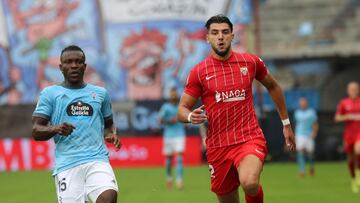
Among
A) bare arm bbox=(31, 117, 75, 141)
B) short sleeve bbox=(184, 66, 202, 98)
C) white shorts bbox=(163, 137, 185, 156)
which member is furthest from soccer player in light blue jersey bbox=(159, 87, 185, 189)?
bare arm bbox=(31, 117, 75, 141)

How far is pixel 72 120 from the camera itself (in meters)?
7.89

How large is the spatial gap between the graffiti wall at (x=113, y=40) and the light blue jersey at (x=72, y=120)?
20.7 metres

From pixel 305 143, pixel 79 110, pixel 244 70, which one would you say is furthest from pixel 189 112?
pixel 305 143

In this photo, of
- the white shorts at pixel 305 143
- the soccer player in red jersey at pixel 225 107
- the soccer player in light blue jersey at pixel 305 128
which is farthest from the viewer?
the soccer player in light blue jersey at pixel 305 128

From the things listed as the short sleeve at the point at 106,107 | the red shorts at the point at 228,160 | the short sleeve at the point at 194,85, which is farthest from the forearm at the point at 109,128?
the red shorts at the point at 228,160

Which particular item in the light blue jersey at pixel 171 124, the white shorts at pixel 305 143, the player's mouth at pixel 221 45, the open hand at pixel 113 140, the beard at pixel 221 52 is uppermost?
the player's mouth at pixel 221 45

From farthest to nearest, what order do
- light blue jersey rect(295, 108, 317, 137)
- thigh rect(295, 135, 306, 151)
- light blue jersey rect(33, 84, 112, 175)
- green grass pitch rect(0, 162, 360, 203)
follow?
light blue jersey rect(295, 108, 317, 137) < thigh rect(295, 135, 306, 151) < green grass pitch rect(0, 162, 360, 203) < light blue jersey rect(33, 84, 112, 175)

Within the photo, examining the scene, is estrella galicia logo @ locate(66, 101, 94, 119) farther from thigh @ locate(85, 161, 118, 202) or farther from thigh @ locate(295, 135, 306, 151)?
thigh @ locate(295, 135, 306, 151)

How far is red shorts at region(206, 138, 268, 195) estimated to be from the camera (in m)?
8.45

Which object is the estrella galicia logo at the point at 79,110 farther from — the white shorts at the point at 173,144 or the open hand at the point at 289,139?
the white shorts at the point at 173,144

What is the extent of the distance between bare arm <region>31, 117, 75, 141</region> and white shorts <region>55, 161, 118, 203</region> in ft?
1.49

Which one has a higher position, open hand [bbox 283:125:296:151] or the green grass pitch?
open hand [bbox 283:125:296:151]

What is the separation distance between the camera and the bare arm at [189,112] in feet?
26.1

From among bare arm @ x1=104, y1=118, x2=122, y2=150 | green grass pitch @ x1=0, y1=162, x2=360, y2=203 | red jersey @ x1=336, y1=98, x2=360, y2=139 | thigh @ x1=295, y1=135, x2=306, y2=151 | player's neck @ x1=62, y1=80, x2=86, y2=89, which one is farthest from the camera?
thigh @ x1=295, y1=135, x2=306, y2=151
